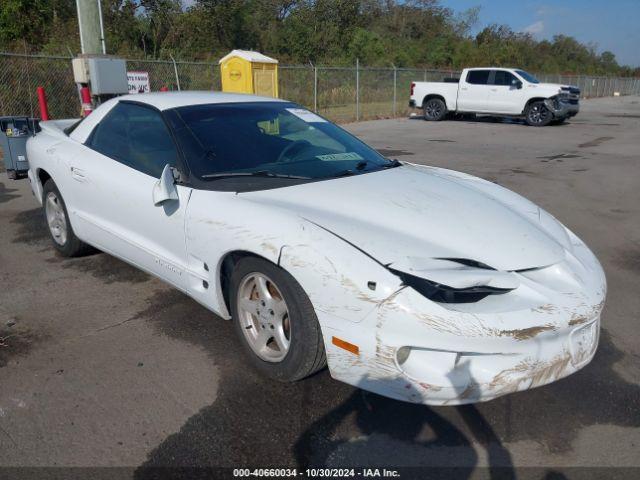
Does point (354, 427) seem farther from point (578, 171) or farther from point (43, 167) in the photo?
point (578, 171)

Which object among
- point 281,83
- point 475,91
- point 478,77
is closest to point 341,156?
point 281,83

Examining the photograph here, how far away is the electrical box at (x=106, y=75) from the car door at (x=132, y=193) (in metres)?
4.02

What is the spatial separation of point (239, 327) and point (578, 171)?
8.36 m

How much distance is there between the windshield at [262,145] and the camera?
10.6 feet

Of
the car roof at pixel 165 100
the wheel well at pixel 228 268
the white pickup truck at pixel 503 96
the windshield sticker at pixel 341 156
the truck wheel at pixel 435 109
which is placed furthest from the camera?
the truck wheel at pixel 435 109

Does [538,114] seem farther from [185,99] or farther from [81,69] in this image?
[185,99]

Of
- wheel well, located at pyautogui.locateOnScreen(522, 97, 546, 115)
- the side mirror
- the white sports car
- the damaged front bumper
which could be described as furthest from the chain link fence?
the damaged front bumper

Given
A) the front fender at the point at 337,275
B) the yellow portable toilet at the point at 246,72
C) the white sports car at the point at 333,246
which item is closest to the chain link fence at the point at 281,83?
the yellow portable toilet at the point at 246,72

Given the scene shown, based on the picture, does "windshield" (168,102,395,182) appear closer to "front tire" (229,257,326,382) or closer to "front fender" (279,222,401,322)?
"front tire" (229,257,326,382)

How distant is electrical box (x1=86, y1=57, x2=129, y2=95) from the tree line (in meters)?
6.58

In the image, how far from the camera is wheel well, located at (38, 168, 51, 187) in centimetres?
454

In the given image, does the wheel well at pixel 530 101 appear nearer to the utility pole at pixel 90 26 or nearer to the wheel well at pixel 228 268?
the utility pole at pixel 90 26

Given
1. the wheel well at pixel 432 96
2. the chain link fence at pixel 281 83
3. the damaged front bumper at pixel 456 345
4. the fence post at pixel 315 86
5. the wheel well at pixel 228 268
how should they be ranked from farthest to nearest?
the wheel well at pixel 432 96 < the fence post at pixel 315 86 < the chain link fence at pixel 281 83 < the wheel well at pixel 228 268 < the damaged front bumper at pixel 456 345

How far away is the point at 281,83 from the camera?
696 inches
